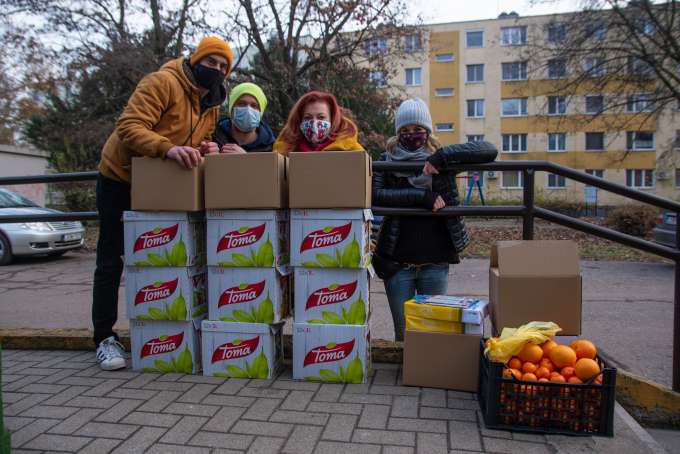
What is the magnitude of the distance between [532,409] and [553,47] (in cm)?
1862

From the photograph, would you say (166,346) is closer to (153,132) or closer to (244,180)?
(244,180)

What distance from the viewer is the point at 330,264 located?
288 cm

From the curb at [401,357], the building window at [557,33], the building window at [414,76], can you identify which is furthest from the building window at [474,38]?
the curb at [401,357]

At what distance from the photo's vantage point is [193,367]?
10.1ft

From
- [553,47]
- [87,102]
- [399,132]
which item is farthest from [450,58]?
[399,132]

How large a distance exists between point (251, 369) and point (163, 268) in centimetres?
79

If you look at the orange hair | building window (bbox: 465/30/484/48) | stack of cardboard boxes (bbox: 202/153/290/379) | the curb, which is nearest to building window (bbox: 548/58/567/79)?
the orange hair

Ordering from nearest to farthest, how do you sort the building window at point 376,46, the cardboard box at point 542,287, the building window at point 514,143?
the cardboard box at point 542,287 → the building window at point 376,46 → the building window at point 514,143

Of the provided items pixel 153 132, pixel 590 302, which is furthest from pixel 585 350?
pixel 590 302

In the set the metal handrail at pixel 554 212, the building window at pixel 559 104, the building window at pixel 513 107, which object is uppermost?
the building window at pixel 513 107

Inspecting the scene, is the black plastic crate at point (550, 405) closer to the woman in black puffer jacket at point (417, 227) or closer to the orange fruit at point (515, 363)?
the orange fruit at point (515, 363)

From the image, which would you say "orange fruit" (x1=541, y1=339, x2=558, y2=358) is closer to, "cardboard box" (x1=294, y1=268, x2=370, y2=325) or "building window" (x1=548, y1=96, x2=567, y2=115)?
"cardboard box" (x1=294, y1=268, x2=370, y2=325)

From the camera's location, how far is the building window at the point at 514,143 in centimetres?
4006

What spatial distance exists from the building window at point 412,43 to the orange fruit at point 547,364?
1358 centimetres
